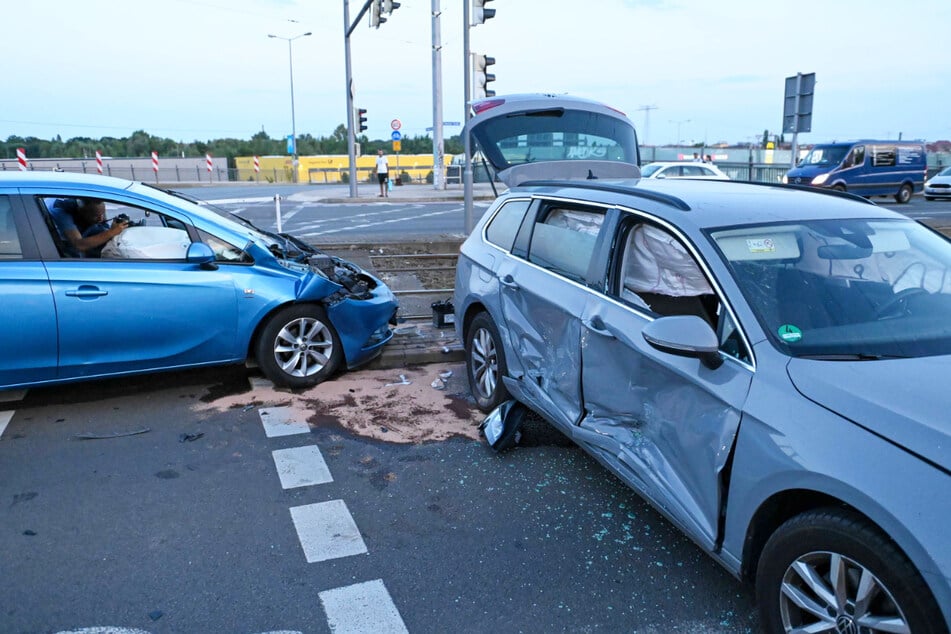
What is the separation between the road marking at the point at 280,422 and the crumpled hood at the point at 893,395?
3382 mm

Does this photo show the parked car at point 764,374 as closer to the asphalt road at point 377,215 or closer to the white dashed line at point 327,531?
the white dashed line at point 327,531

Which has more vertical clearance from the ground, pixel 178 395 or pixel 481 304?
pixel 481 304

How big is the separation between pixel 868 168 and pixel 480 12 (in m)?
17.6

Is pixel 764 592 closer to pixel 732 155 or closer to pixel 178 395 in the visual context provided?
pixel 178 395

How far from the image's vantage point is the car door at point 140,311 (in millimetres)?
5008

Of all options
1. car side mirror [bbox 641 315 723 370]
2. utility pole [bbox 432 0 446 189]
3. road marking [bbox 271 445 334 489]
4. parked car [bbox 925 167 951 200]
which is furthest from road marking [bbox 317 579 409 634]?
parked car [bbox 925 167 951 200]

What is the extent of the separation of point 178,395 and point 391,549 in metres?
2.89

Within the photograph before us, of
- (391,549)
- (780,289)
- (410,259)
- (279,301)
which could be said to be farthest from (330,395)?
(410,259)

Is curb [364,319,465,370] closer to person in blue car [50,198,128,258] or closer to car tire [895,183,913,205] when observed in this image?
person in blue car [50,198,128,258]

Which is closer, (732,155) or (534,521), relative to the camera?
(534,521)

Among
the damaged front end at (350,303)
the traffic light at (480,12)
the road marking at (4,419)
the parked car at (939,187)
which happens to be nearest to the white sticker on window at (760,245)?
the damaged front end at (350,303)

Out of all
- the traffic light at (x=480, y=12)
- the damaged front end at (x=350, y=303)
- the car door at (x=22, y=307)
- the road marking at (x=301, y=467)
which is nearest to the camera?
the road marking at (x=301, y=467)

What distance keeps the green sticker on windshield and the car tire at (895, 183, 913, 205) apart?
88.5ft

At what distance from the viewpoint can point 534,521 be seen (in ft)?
12.4
